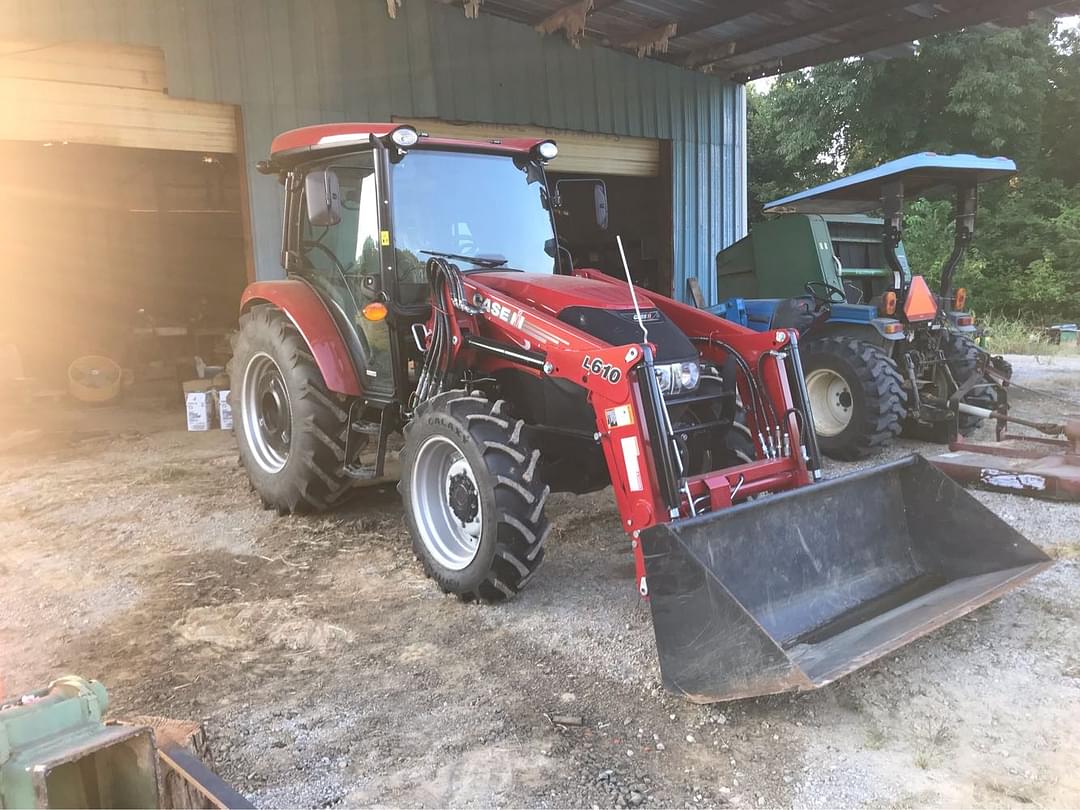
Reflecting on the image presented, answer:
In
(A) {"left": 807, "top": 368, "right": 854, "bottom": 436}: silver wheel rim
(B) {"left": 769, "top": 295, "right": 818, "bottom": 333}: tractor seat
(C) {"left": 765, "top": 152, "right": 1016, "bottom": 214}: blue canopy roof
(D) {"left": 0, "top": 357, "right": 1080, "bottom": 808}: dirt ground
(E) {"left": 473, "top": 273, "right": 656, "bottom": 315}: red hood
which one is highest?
(C) {"left": 765, "top": 152, "right": 1016, "bottom": 214}: blue canopy roof

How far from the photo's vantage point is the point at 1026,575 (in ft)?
10.5

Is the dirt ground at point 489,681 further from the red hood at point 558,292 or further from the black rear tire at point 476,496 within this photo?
the red hood at point 558,292

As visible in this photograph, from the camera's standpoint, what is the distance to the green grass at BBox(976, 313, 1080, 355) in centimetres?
1322

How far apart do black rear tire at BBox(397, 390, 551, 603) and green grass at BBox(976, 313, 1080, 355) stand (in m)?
12.3

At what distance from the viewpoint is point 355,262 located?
456cm

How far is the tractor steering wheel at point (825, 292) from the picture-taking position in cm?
711

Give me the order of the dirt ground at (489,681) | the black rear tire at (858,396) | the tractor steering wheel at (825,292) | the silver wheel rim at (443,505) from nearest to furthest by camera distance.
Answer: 1. the dirt ground at (489,681)
2. the silver wheel rim at (443,505)
3. the black rear tire at (858,396)
4. the tractor steering wheel at (825,292)

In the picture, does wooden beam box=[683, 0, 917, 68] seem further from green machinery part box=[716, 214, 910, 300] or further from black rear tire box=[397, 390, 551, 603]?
black rear tire box=[397, 390, 551, 603]

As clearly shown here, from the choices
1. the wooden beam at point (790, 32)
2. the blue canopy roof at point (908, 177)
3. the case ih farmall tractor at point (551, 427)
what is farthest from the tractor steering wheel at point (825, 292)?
the wooden beam at point (790, 32)

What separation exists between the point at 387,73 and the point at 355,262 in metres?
4.30

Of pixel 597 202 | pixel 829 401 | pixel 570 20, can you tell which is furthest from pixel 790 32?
pixel 597 202

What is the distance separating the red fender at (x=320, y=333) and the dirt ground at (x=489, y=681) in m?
0.95

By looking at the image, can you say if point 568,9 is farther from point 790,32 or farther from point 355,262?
point 355,262

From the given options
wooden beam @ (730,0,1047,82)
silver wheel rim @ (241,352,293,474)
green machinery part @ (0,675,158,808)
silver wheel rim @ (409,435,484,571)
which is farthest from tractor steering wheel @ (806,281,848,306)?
green machinery part @ (0,675,158,808)
